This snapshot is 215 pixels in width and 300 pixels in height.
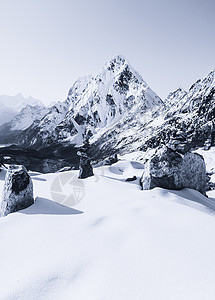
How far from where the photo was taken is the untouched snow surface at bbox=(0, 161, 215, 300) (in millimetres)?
4242

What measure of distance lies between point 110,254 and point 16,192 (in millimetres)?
6456

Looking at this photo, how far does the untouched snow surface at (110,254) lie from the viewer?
424 centimetres

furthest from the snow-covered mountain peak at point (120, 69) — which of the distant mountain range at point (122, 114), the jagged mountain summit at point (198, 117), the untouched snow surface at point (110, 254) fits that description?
the untouched snow surface at point (110, 254)

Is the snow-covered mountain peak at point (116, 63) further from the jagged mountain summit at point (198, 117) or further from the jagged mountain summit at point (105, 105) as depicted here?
the jagged mountain summit at point (198, 117)

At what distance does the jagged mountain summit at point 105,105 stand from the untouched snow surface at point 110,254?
468 feet

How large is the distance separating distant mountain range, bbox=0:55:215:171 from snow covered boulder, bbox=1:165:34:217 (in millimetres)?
72429

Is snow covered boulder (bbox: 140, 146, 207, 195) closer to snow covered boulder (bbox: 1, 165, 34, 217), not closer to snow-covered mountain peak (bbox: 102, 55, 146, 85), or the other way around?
snow covered boulder (bbox: 1, 165, 34, 217)

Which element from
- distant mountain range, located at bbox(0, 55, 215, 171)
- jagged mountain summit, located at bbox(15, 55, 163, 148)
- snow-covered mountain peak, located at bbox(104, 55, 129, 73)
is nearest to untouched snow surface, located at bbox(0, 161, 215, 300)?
distant mountain range, located at bbox(0, 55, 215, 171)

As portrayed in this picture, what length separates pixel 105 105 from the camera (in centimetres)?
17650

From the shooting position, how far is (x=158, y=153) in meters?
15.1

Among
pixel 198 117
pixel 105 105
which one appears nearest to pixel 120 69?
pixel 105 105

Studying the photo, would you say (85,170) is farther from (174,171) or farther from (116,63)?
(116,63)

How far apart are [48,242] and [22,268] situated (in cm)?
129

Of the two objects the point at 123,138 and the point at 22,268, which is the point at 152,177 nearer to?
the point at 22,268
